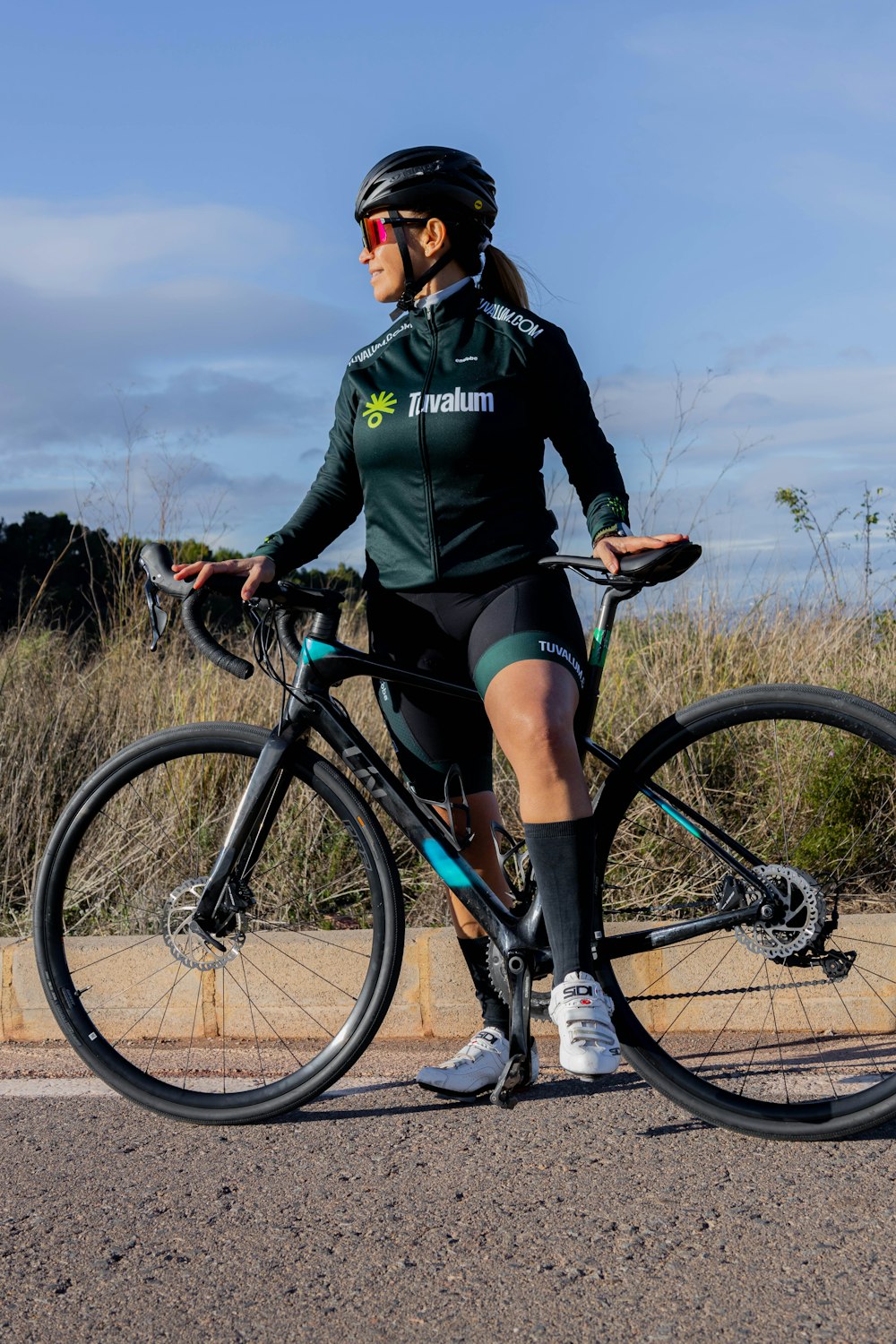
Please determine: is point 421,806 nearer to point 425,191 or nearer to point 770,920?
point 770,920

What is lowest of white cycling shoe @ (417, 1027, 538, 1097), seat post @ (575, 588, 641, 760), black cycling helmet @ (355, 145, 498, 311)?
white cycling shoe @ (417, 1027, 538, 1097)

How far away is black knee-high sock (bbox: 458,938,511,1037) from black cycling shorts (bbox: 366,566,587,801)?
16.5 inches

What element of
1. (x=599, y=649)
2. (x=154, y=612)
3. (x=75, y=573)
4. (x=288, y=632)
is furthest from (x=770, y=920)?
(x=75, y=573)

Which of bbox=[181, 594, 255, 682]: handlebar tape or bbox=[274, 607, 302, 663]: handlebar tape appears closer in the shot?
bbox=[181, 594, 255, 682]: handlebar tape

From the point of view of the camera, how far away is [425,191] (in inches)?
129

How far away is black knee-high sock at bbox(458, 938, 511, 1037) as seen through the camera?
138 inches

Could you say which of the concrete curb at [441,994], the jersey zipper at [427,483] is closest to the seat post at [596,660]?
the jersey zipper at [427,483]

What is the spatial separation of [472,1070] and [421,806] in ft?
2.36

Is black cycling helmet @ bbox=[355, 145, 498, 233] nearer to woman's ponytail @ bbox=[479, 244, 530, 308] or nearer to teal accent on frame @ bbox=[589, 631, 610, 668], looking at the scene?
woman's ponytail @ bbox=[479, 244, 530, 308]

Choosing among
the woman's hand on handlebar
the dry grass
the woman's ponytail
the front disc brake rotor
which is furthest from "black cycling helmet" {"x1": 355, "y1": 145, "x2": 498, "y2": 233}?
the dry grass

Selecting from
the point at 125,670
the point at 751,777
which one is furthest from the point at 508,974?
the point at 125,670

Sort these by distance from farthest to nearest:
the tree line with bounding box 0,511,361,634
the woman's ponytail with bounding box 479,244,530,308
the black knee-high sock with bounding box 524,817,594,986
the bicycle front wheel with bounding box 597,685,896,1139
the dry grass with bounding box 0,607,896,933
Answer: the tree line with bounding box 0,511,361,634 → the dry grass with bounding box 0,607,896,933 → the woman's ponytail with bounding box 479,244,530,308 → the bicycle front wheel with bounding box 597,685,896,1139 → the black knee-high sock with bounding box 524,817,594,986

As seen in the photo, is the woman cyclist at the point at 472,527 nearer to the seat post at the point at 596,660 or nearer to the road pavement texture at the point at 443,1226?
the seat post at the point at 596,660

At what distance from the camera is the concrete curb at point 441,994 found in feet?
13.0
